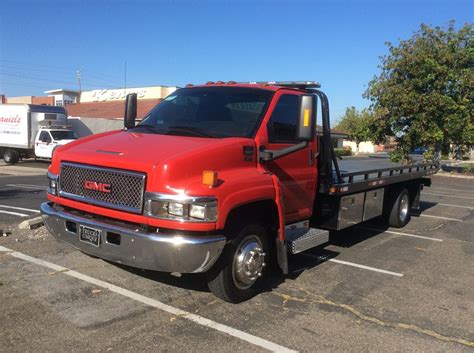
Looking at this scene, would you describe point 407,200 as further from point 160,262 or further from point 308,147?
point 160,262

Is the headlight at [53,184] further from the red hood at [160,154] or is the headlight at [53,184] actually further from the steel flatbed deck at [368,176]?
the steel flatbed deck at [368,176]

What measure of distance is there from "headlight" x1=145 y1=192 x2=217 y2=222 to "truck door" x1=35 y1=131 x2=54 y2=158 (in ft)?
73.0

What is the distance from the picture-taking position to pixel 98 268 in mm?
5430

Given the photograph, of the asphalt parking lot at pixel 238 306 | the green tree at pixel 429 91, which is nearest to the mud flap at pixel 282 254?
the asphalt parking lot at pixel 238 306

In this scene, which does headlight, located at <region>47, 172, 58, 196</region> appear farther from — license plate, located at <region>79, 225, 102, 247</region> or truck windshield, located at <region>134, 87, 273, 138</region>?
truck windshield, located at <region>134, 87, 273, 138</region>

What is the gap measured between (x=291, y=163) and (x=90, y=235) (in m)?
2.43

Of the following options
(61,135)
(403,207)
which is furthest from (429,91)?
(61,135)

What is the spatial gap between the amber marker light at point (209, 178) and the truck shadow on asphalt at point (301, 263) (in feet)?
4.84

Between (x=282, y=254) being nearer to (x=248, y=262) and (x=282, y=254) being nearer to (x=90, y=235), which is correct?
(x=248, y=262)

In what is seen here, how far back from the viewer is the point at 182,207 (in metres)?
3.92

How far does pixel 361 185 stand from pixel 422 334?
10.3 feet

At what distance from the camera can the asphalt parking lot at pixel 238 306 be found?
3.77m

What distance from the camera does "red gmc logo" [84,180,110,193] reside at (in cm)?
429

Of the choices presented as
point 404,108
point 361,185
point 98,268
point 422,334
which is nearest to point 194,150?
point 98,268
